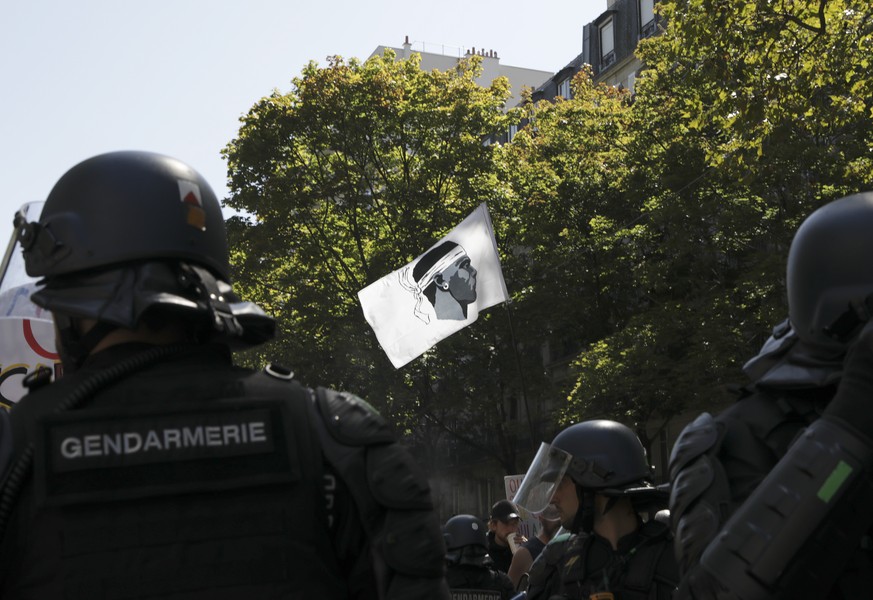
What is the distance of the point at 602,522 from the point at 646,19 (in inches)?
1627

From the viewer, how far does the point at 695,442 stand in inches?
108

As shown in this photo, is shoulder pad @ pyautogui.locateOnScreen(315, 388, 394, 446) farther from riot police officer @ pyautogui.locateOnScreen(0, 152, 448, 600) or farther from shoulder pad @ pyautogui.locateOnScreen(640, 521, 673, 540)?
shoulder pad @ pyautogui.locateOnScreen(640, 521, 673, 540)

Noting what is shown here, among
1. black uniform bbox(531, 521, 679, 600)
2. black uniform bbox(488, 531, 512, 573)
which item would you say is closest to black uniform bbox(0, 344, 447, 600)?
black uniform bbox(531, 521, 679, 600)

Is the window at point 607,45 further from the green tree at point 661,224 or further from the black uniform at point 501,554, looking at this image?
the black uniform at point 501,554

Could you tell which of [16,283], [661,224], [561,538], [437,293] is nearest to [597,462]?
[561,538]

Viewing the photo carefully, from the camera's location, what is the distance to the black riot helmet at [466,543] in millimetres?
8734

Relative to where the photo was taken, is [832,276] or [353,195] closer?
[832,276]

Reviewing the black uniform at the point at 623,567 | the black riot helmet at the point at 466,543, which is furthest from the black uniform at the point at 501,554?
the black uniform at the point at 623,567

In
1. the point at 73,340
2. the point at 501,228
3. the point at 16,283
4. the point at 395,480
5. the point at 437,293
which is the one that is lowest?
the point at 395,480

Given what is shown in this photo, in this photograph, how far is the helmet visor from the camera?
18.9 ft

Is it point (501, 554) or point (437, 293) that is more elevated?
point (437, 293)

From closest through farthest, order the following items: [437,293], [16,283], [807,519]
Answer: [807,519] → [16,283] → [437,293]

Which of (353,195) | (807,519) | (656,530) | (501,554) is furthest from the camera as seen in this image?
(353,195)

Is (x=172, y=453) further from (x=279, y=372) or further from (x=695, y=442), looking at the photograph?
(x=695, y=442)
